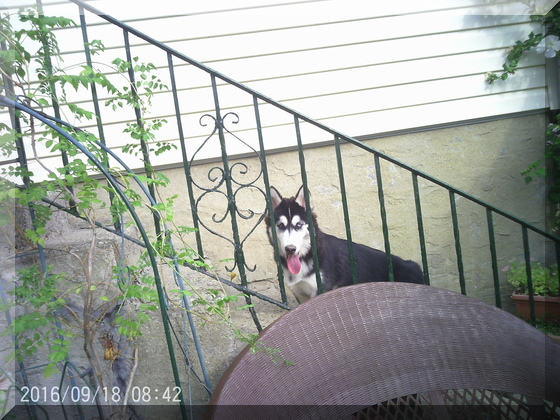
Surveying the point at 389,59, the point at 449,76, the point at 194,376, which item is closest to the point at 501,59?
the point at 449,76

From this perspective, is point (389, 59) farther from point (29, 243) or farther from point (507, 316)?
point (29, 243)

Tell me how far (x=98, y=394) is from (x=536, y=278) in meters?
2.73

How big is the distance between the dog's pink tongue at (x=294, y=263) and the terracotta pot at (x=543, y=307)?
1.53m

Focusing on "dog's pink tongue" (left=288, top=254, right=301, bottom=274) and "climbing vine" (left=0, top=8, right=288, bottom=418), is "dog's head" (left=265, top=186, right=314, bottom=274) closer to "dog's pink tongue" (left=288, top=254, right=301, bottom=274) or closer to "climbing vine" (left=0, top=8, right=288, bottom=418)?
"dog's pink tongue" (left=288, top=254, right=301, bottom=274)

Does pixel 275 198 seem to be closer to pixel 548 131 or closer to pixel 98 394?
pixel 98 394

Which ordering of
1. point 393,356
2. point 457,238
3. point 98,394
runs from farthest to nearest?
point 457,238 → point 98,394 → point 393,356

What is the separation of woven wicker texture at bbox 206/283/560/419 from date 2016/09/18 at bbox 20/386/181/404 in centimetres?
57

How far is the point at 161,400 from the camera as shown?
75.7 inches

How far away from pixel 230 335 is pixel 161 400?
14.7 inches

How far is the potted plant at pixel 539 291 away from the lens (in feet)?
10.0

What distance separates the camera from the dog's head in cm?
270

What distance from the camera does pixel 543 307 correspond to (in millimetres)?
3088

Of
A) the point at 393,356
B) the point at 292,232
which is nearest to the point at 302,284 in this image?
the point at 292,232

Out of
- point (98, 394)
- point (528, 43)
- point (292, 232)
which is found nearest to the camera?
point (98, 394)
